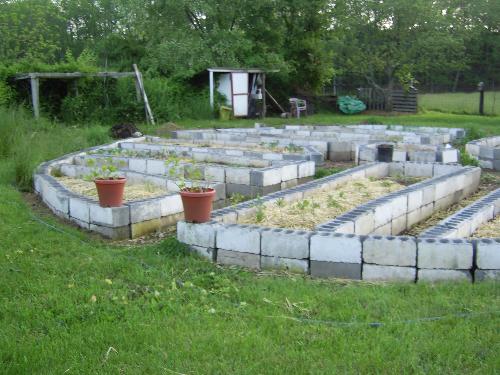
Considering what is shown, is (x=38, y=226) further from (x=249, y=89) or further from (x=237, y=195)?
(x=249, y=89)

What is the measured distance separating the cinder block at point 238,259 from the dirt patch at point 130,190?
6.77 ft

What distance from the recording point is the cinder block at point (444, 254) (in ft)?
13.8

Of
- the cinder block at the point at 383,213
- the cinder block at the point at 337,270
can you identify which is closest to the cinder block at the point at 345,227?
the cinder block at the point at 337,270

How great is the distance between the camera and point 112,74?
57.2ft

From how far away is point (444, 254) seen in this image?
423 centimetres

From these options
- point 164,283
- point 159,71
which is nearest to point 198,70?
point 159,71

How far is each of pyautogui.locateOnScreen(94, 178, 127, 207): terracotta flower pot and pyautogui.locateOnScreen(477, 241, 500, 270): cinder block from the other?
131 inches

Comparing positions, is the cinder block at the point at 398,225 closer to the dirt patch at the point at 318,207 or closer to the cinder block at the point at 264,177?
the dirt patch at the point at 318,207

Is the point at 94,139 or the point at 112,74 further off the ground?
the point at 112,74

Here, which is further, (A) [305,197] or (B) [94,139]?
(B) [94,139]

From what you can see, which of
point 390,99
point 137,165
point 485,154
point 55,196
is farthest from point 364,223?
point 390,99

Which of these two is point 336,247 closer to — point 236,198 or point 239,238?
point 239,238

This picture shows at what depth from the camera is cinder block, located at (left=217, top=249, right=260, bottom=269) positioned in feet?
15.3

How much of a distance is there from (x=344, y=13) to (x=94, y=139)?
15596 millimetres
